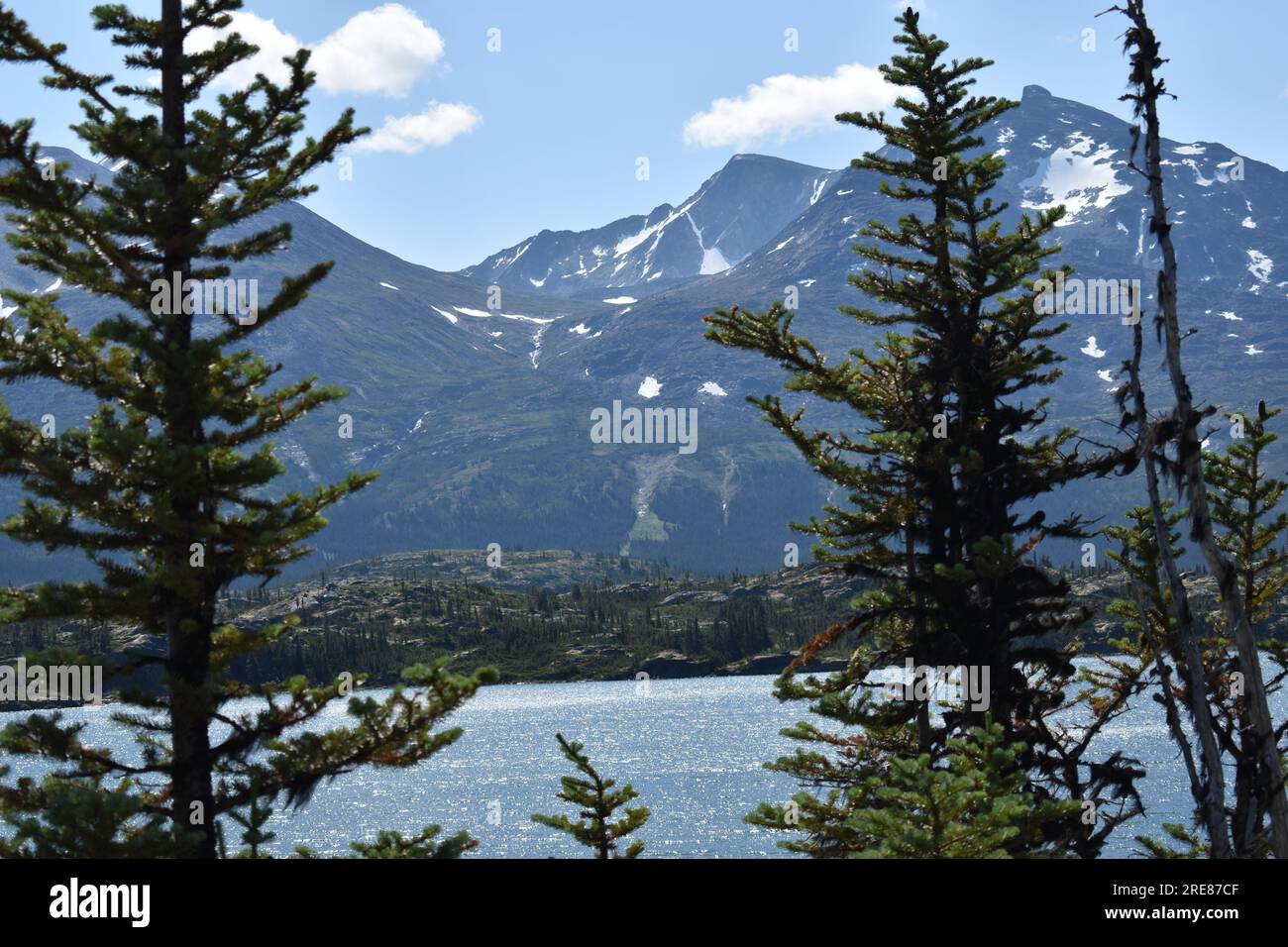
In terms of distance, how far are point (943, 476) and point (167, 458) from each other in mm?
17951

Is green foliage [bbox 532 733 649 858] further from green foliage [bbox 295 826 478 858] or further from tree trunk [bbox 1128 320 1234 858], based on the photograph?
tree trunk [bbox 1128 320 1234 858]

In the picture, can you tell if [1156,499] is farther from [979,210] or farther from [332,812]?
[332,812]

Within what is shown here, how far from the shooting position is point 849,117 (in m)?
32.8

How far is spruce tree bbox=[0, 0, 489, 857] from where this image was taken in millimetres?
21172

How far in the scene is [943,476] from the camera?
1163 inches

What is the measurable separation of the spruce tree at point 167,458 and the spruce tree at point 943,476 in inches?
410

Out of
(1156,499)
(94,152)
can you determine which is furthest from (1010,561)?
(94,152)

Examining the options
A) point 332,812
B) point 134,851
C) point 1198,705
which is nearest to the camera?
point 134,851

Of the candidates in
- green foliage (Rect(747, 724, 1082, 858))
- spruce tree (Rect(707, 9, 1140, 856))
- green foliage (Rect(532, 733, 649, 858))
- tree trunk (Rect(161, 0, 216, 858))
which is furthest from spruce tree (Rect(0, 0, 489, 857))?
spruce tree (Rect(707, 9, 1140, 856))

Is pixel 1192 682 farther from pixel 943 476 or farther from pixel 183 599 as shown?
pixel 183 599

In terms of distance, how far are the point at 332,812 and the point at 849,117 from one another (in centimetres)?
13988

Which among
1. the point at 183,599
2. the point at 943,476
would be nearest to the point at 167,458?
the point at 183,599

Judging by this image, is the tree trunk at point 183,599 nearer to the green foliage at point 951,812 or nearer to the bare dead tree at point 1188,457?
the green foliage at point 951,812

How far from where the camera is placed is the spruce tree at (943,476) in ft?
93.2
